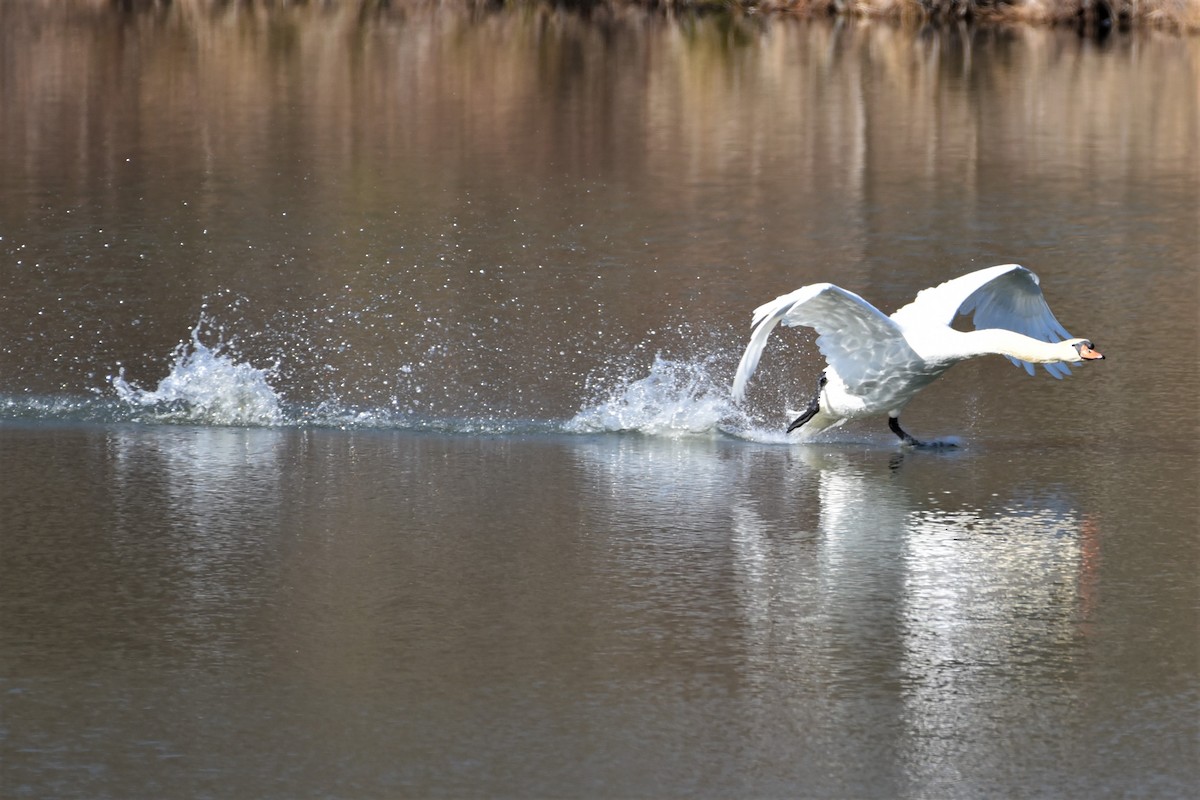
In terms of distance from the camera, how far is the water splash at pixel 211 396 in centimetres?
1044

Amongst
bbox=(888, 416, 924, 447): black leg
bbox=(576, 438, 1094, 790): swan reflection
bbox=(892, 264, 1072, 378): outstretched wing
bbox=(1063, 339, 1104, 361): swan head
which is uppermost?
bbox=(892, 264, 1072, 378): outstretched wing

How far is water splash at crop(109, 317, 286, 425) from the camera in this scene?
10.4 meters

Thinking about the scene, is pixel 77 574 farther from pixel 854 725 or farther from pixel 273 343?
pixel 273 343

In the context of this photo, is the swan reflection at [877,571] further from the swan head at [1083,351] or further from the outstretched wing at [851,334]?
the swan head at [1083,351]

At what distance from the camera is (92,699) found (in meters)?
6.10

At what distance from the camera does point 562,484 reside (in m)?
9.09

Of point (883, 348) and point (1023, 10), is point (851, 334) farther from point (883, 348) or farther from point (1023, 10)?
point (1023, 10)

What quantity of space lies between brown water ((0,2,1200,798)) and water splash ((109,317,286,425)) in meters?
0.02

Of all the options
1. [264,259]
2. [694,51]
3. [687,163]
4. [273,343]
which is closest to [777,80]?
[694,51]

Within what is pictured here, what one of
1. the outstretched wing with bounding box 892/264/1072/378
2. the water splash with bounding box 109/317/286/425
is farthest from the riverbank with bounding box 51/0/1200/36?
the outstretched wing with bounding box 892/264/1072/378

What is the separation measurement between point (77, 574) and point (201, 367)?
342 centimetres

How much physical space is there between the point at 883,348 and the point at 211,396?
3501 millimetres

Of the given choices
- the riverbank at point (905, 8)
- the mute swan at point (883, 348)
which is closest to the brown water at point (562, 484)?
the mute swan at point (883, 348)

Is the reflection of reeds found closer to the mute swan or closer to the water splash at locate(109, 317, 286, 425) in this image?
the water splash at locate(109, 317, 286, 425)
